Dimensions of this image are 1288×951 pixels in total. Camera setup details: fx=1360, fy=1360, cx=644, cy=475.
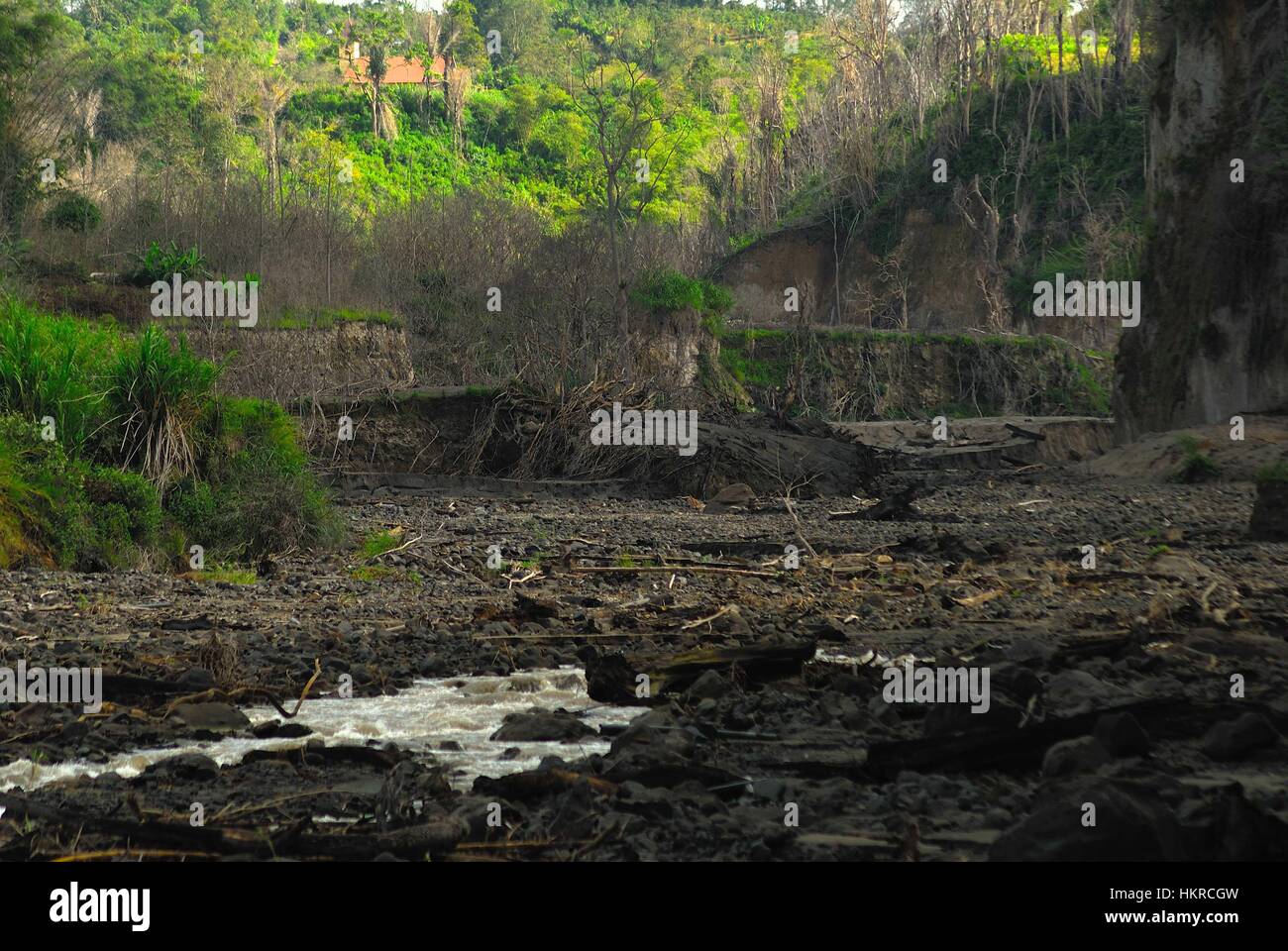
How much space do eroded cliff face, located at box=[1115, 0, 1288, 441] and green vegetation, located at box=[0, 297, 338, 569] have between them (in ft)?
43.7

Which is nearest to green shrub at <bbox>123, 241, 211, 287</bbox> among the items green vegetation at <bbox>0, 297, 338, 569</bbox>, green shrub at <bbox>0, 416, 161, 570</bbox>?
green vegetation at <bbox>0, 297, 338, 569</bbox>

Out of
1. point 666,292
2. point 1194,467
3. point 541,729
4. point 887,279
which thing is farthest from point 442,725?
point 887,279

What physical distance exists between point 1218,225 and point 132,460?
15395mm

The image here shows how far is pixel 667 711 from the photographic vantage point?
5492 millimetres

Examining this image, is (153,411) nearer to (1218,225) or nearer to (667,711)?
(667,711)

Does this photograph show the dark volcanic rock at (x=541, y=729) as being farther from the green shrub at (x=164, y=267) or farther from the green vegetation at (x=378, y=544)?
the green shrub at (x=164, y=267)

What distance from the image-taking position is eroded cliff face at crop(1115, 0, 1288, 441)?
19188 millimetres

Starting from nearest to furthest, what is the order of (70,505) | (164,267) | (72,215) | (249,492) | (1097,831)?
(1097,831) < (70,505) < (249,492) < (164,267) < (72,215)

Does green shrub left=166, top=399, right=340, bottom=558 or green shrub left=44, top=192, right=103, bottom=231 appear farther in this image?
green shrub left=44, top=192, right=103, bottom=231

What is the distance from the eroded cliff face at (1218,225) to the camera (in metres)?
19.2

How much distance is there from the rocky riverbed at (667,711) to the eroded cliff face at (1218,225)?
8.91 meters

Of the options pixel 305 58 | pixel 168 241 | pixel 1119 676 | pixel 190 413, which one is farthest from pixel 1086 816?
pixel 305 58

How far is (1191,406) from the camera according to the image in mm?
20000

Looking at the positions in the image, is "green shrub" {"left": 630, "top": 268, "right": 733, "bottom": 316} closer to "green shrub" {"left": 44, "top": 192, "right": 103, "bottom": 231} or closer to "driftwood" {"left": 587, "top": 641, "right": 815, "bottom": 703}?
"green shrub" {"left": 44, "top": 192, "right": 103, "bottom": 231}
